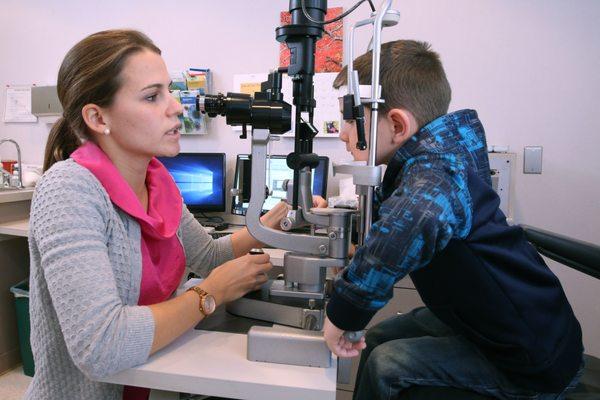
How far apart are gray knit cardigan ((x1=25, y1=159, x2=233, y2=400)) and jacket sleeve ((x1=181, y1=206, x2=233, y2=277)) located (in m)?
0.27

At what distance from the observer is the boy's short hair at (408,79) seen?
0.82m

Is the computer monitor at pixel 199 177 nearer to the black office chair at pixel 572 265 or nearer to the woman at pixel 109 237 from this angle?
the woman at pixel 109 237

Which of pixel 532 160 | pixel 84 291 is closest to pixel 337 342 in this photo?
pixel 84 291

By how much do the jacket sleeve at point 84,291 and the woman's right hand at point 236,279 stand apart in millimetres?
149

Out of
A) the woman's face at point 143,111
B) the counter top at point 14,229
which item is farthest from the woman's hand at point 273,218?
the counter top at point 14,229

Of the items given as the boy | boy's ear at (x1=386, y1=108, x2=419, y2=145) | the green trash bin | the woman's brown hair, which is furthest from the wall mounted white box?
the green trash bin

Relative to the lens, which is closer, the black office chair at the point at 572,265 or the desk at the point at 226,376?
the desk at the point at 226,376

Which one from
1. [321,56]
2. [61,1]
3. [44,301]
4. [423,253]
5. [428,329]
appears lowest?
[428,329]

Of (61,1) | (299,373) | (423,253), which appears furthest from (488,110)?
(61,1)

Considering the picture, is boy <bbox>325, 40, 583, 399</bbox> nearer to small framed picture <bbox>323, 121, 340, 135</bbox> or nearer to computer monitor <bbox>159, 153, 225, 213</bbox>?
small framed picture <bbox>323, 121, 340, 135</bbox>

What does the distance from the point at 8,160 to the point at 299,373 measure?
297cm

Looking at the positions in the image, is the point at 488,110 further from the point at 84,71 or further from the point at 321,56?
the point at 84,71

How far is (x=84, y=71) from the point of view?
85 cm

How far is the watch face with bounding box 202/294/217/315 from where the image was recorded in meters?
0.76
